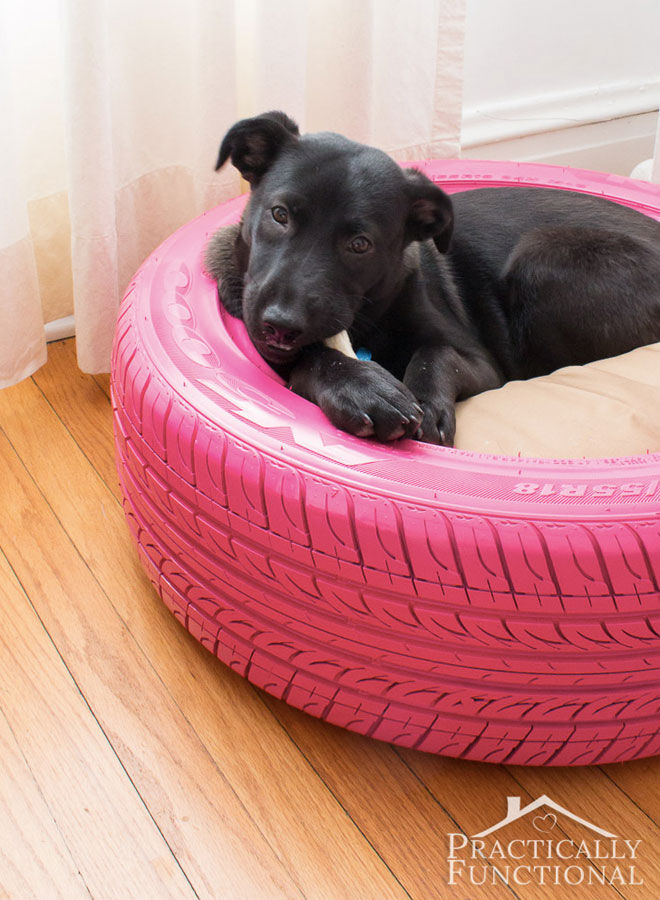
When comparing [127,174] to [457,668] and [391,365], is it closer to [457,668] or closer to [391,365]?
[391,365]

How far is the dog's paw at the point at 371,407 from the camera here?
1.46 meters

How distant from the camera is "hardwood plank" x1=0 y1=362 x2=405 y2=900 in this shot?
1.44 meters

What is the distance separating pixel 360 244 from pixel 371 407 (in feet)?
1.18

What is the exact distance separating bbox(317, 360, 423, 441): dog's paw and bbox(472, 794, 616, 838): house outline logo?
64 cm

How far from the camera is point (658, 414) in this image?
1.65 meters

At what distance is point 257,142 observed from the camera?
1.72 metres

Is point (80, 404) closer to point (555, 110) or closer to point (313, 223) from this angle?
point (313, 223)

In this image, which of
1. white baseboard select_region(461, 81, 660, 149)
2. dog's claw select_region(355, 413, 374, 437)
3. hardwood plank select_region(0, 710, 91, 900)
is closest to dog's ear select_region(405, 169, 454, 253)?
dog's claw select_region(355, 413, 374, 437)

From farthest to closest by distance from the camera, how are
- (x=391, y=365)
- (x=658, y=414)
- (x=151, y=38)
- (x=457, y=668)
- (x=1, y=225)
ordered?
1. (x=151, y=38)
2. (x=1, y=225)
3. (x=391, y=365)
4. (x=658, y=414)
5. (x=457, y=668)

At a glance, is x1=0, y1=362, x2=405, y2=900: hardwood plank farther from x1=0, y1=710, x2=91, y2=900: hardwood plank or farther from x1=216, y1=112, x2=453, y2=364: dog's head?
x1=216, y1=112, x2=453, y2=364: dog's head

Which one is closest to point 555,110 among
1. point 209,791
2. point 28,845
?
point 209,791

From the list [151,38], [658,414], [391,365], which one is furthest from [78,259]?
[658,414]

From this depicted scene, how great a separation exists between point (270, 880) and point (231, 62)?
6.13 feet

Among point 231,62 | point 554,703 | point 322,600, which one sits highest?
point 231,62
